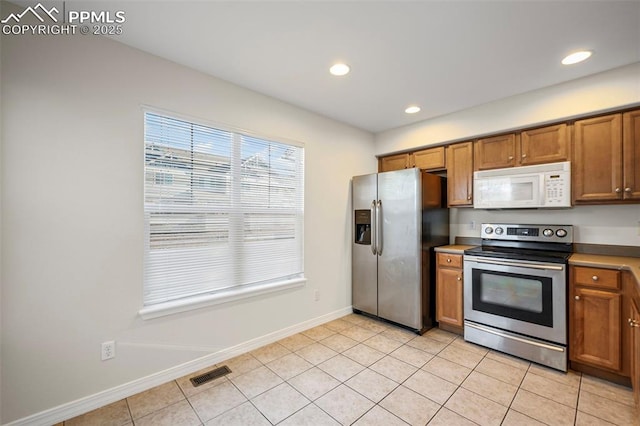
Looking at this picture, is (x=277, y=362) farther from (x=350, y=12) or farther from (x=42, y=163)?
(x=350, y=12)

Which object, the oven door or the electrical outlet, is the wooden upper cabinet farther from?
the electrical outlet

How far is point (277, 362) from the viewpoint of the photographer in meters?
2.50

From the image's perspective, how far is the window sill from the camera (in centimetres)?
212

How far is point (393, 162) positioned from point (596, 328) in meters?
2.69

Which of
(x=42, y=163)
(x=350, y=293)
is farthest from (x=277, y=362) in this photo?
(x=42, y=163)

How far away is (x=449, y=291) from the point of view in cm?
308

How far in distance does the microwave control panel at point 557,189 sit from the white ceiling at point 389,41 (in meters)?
0.86

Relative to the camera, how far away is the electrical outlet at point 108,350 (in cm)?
192

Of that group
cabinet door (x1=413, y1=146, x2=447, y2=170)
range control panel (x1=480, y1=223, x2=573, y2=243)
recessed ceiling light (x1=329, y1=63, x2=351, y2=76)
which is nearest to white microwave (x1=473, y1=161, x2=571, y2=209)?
range control panel (x1=480, y1=223, x2=573, y2=243)

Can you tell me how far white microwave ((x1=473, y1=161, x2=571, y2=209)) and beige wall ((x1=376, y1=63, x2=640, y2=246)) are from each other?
0.36 m

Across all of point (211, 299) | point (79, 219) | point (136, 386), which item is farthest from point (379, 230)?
point (79, 219)

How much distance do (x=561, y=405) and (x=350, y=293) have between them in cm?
226

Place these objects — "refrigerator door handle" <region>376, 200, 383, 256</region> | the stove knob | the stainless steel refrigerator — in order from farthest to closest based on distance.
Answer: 1. "refrigerator door handle" <region>376, 200, 383, 256</region>
2. the stainless steel refrigerator
3. the stove knob

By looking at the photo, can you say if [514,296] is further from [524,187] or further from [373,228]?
[373,228]
